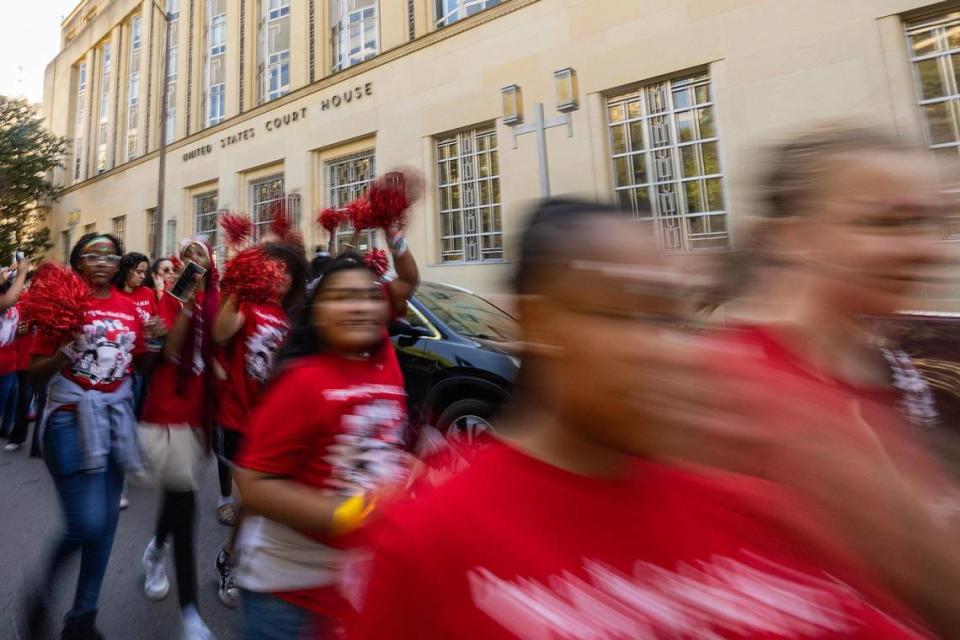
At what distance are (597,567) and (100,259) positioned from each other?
2.85 metres

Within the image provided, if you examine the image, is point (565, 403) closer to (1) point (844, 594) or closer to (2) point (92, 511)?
(1) point (844, 594)

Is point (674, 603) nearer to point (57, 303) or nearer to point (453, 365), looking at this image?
point (57, 303)

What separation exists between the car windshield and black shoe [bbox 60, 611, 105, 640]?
9.97ft

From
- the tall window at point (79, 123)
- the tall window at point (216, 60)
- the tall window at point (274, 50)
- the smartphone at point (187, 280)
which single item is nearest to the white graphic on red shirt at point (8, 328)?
the smartphone at point (187, 280)

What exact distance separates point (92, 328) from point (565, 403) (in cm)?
262

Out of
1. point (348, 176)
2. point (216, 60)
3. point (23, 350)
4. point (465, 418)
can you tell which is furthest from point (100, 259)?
point (216, 60)

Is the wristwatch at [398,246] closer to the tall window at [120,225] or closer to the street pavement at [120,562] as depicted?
the street pavement at [120,562]

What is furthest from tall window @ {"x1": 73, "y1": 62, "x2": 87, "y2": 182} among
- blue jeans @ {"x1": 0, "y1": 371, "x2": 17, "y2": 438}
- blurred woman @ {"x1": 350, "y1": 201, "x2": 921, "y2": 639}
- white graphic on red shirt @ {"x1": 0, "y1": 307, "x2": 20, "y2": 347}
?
blurred woman @ {"x1": 350, "y1": 201, "x2": 921, "y2": 639}

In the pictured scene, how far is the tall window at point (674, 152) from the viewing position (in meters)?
8.59

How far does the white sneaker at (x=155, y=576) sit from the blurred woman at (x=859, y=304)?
325 centimetres

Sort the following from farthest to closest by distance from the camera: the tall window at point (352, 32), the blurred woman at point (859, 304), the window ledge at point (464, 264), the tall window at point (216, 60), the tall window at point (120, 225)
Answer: the tall window at point (120, 225) → the tall window at point (216, 60) → the tall window at point (352, 32) → the window ledge at point (464, 264) → the blurred woman at point (859, 304)

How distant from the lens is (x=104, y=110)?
23000 mm

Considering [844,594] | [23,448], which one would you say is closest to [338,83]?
[23,448]

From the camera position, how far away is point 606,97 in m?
9.55
